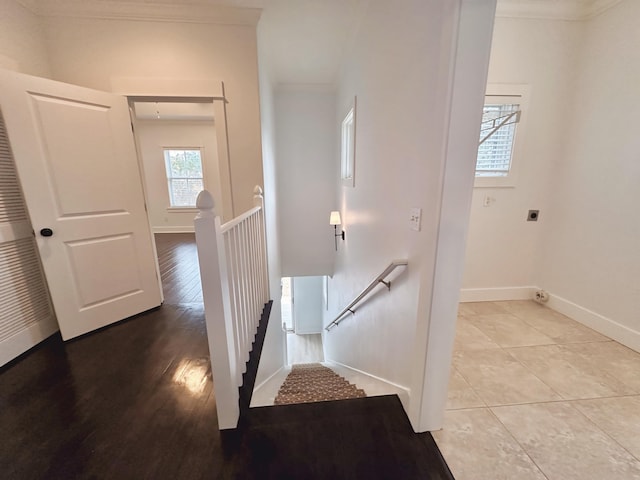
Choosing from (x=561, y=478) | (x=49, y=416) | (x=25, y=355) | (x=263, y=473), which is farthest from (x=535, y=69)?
(x=25, y=355)

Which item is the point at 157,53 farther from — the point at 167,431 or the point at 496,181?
the point at 496,181

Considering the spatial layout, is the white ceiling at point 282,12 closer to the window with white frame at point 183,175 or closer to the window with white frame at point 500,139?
the window with white frame at point 500,139

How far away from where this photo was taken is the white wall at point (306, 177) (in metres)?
3.86

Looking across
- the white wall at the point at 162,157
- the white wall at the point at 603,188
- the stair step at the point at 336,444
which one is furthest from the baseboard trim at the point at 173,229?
the white wall at the point at 603,188

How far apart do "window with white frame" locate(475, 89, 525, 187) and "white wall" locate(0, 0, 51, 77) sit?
3.92 meters

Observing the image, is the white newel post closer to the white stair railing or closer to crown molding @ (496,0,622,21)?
the white stair railing

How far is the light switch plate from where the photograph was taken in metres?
1.17

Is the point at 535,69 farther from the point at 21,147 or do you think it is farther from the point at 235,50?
the point at 21,147

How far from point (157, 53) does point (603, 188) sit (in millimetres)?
4098

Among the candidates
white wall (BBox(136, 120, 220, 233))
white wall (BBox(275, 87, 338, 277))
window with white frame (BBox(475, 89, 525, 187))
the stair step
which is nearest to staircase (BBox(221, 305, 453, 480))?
the stair step

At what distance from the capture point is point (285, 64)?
3.08m

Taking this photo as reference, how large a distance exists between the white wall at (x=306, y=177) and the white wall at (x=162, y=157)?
2.63 m

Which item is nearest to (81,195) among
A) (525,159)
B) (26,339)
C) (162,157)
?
(26,339)

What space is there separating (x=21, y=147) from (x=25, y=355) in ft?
4.97
